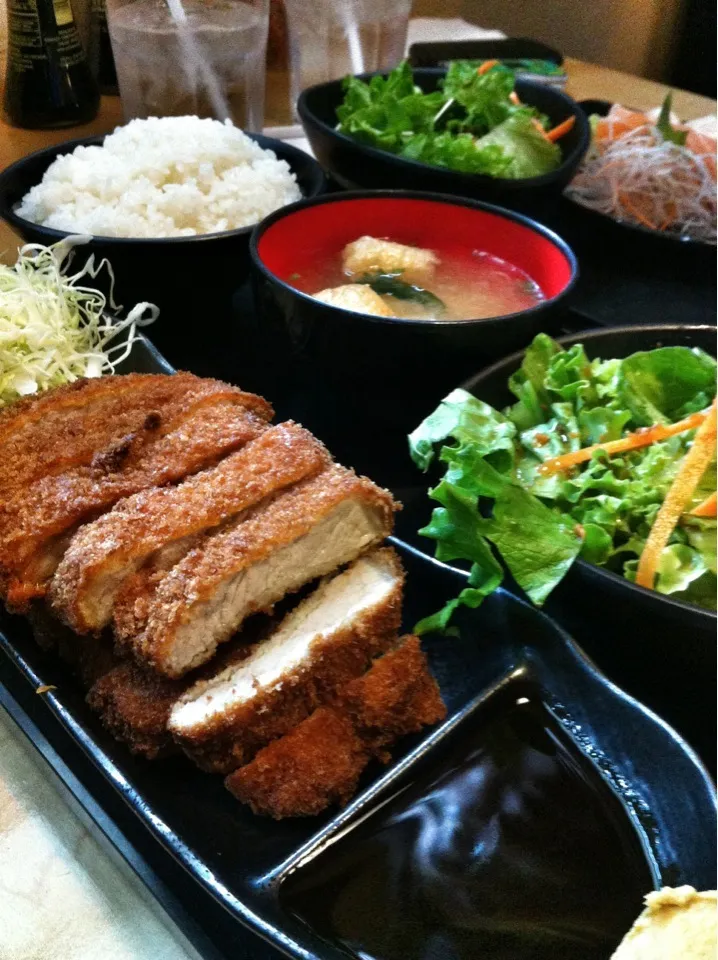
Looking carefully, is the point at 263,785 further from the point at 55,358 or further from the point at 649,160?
the point at 649,160

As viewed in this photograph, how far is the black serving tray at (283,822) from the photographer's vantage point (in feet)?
3.48

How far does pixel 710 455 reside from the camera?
1.49 m

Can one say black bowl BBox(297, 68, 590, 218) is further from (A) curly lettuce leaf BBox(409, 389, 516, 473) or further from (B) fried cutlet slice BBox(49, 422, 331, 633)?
(B) fried cutlet slice BBox(49, 422, 331, 633)

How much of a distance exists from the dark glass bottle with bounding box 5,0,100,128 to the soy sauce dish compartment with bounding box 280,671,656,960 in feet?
8.62

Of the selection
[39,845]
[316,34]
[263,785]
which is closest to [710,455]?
[263,785]

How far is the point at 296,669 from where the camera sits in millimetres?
1238

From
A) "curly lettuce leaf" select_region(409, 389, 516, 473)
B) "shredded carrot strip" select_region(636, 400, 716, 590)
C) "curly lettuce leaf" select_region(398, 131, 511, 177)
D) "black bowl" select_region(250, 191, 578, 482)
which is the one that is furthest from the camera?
"curly lettuce leaf" select_region(398, 131, 511, 177)

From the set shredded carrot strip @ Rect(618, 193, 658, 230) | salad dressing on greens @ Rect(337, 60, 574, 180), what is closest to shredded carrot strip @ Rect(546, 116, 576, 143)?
salad dressing on greens @ Rect(337, 60, 574, 180)

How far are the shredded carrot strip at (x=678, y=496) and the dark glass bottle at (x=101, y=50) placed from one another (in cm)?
252

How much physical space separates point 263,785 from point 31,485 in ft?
2.04

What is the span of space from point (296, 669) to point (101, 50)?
3058 millimetres

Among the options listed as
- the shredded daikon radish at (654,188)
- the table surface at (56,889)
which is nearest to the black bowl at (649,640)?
the table surface at (56,889)

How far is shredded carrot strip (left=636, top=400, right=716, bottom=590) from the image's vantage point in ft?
4.58

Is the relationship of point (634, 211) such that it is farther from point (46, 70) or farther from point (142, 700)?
point (142, 700)
